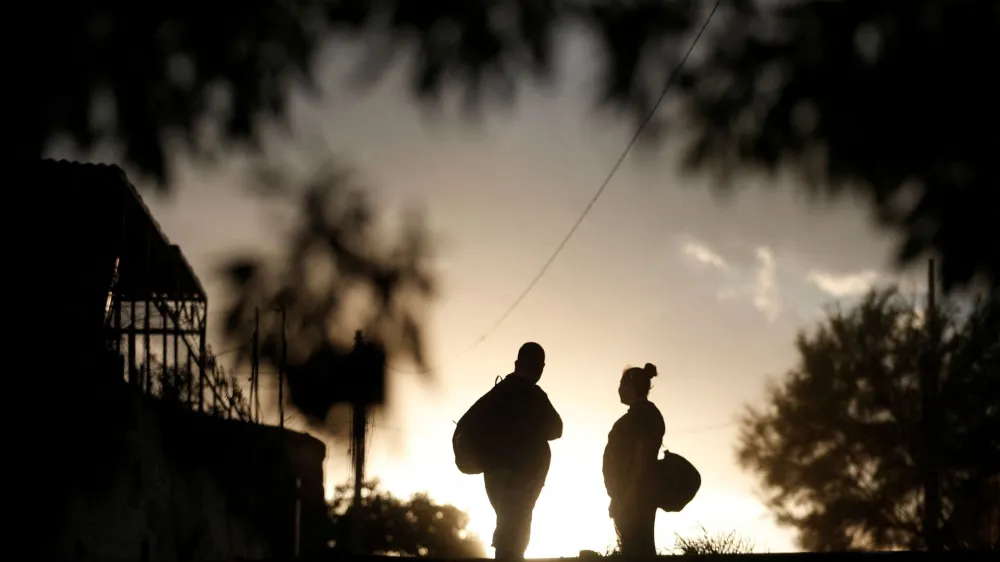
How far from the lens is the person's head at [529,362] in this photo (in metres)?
7.52

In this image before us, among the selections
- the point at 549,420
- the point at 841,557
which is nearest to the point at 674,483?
the point at 549,420

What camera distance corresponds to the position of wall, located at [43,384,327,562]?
15.0 metres

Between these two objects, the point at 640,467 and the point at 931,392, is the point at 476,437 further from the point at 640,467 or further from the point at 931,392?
the point at 931,392

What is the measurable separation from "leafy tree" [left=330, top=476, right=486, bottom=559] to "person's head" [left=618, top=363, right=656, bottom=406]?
72.2 m

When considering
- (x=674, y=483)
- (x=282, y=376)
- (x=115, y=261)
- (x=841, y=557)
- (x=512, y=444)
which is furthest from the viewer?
(x=282, y=376)

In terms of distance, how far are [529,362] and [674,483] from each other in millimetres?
1238

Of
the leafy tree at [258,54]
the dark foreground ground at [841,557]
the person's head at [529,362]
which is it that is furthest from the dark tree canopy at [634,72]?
the person's head at [529,362]

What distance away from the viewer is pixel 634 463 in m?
7.83

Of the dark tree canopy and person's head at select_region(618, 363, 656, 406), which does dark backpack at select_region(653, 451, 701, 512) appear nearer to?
person's head at select_region(618, 363, 656, 406)

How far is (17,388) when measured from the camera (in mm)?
11500

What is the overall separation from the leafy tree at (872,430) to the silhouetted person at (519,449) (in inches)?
1056

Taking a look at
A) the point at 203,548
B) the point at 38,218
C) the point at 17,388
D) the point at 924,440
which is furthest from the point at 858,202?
the point at 924,440

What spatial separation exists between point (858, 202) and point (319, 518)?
4626cm

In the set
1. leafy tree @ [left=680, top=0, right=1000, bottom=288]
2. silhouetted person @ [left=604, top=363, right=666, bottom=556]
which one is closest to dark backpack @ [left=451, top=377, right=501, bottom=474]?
silhouetted person @ [left=604, top=363, right=666, bottom=556]
